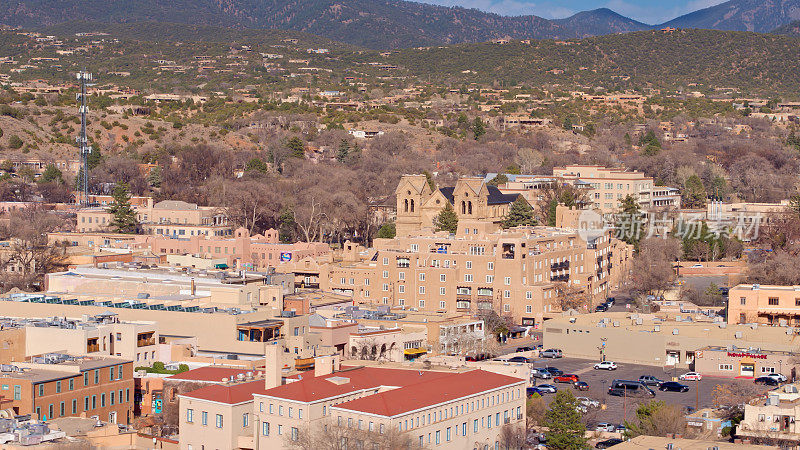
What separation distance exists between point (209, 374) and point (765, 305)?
23582 mm

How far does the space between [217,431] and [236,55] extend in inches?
5199

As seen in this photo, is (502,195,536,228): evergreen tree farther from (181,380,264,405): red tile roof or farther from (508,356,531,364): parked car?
(181,380,264,405): red tile roof

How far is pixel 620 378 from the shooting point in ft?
164

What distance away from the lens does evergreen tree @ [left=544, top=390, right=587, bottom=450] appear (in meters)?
38.1

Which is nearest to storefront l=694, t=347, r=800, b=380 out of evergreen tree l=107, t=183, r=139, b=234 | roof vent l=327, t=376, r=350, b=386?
roof vent l=327, t=376, r=350, b=386

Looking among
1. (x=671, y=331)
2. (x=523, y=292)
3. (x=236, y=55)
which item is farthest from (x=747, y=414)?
(x=236, y=55)

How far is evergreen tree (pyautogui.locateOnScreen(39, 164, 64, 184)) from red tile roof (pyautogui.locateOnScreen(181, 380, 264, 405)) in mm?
57648

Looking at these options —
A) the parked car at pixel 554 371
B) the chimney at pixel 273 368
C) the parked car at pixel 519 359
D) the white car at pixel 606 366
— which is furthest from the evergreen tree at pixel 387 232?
the chimney at pixel 273 368

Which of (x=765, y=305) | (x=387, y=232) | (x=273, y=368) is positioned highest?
(x=387, y=232)

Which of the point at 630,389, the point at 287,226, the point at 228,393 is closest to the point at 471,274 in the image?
the point at 630,389

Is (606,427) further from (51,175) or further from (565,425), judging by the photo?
(51,175)

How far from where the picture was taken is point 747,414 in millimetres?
36469

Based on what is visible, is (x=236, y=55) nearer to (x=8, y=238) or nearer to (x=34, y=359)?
(x=8, y=238)

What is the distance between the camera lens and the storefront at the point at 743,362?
1935 inches
